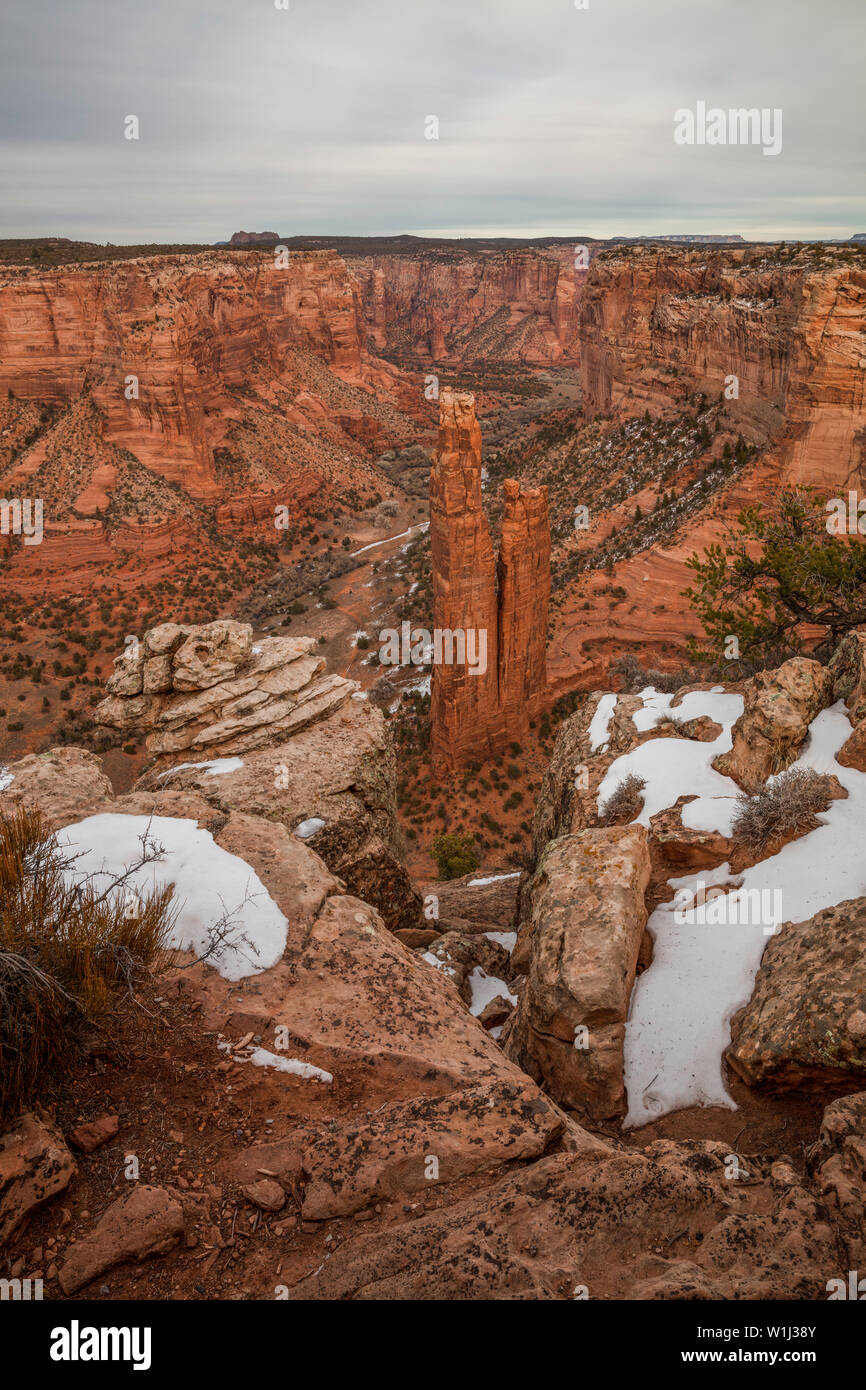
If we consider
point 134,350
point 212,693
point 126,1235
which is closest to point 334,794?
point 212,693

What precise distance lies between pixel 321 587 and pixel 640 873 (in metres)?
45.6

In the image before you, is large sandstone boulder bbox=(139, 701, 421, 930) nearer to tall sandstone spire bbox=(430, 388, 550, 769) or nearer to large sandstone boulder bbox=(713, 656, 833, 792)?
large sandstone boulder bbox=(713, 656, 833, 792)

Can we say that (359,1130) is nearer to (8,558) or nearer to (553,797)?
(553,797)

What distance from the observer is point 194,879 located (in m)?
7.53

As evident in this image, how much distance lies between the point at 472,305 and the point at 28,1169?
151m

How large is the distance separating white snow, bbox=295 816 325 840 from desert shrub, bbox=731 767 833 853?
5981mm

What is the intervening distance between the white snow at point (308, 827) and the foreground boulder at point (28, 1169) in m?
6.25

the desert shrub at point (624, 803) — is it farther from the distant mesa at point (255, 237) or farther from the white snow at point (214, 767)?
the distant mesa at point (255, 237)

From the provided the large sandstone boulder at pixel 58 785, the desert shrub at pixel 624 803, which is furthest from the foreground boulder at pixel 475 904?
the large sandstone boulder at pixel 58 785

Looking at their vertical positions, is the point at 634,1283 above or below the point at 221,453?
below

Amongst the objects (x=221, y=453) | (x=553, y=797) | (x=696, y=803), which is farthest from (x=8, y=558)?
(x=696, y=803)

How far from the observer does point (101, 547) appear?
4559 cm

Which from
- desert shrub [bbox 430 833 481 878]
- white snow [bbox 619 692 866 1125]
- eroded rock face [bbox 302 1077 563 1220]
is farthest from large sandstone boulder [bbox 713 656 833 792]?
desert shrub [bbox 430 833 481 878]

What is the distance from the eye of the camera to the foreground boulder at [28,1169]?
13.5 feet
